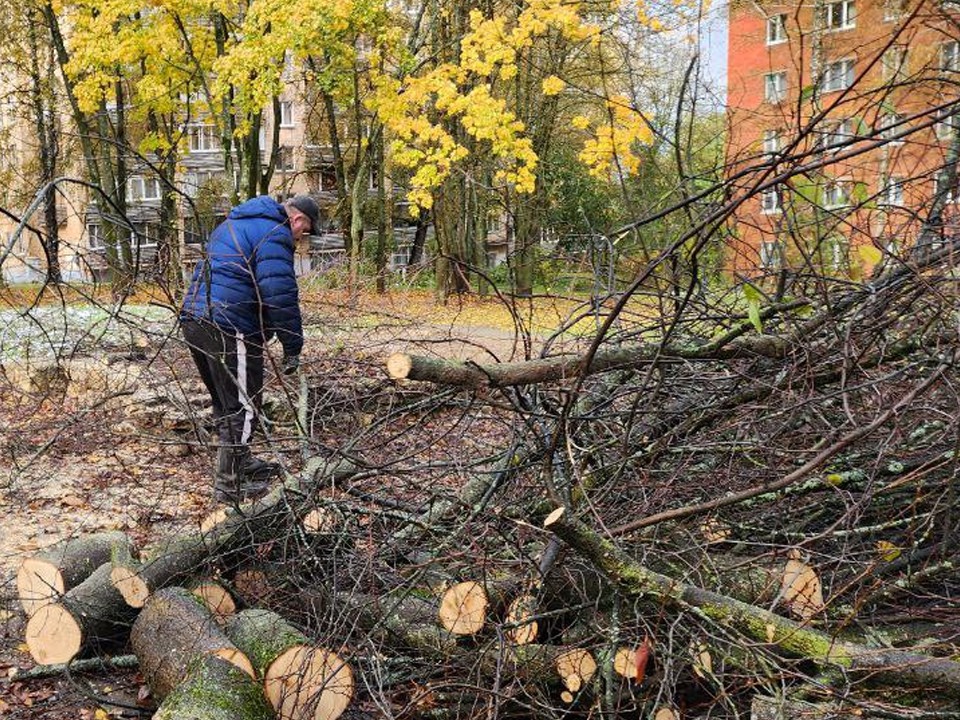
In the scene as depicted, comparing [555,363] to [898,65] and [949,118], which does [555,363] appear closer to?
[949,118]

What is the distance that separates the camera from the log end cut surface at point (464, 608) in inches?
125

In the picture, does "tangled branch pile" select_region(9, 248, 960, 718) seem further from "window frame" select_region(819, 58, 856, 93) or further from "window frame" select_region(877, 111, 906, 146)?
"window frame" select_region(819, 58, 856, 93)

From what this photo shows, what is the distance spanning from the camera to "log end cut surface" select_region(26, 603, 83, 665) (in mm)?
3477

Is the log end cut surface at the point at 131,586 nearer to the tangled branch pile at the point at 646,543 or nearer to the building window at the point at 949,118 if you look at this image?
the tangled branch pile at the point at 646,543

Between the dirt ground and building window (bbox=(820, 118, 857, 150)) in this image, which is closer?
building window (bbox=(820, 118, 857, 150))

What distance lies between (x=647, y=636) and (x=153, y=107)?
18368 millimetres

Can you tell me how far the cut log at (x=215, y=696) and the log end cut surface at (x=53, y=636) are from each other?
0.65 m

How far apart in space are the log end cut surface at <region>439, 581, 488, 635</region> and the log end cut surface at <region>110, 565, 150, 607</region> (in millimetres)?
1241

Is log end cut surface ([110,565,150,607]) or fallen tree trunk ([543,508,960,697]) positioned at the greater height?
fallen tree trunk ([543,508,960,697])

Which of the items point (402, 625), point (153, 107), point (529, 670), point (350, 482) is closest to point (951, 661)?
point (529, 670)

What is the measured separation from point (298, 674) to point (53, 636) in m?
1.13

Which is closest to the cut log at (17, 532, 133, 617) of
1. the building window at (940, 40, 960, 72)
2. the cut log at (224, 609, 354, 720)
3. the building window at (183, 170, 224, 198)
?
the cut log at (224, 609, 354, 720)

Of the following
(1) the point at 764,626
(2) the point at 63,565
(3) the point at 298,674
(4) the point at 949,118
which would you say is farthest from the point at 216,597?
(4) the point at 949,118

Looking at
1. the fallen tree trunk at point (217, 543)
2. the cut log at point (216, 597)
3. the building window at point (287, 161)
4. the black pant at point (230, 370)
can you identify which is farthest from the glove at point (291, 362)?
the building window at point (287, 161)
